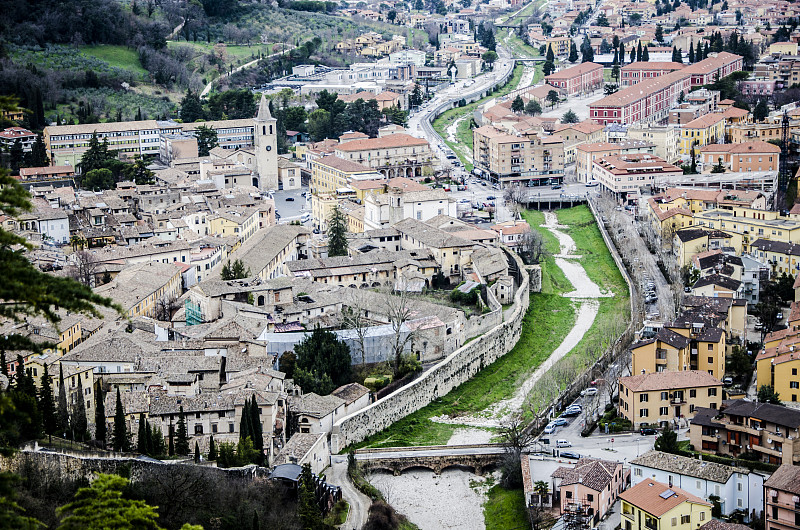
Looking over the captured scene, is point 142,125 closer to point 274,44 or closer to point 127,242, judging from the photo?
point 127,242

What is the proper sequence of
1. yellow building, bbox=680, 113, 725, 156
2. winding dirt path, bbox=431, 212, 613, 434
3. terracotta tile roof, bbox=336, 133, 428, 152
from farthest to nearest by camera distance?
yellow building, bbox=680, 113, 725, 156, terracotta tile roof, bbox=336, 133, 428, 152, winding dirt path, bbox=431, 212, 613, 434

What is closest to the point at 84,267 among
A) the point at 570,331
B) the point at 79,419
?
the point at 79,419

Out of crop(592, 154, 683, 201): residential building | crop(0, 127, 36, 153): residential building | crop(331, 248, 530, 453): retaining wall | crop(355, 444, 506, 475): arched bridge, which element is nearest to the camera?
crop(355, 444, 506, 475): arched bridge

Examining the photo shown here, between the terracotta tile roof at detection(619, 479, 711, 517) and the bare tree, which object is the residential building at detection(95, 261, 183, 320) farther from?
the terracotta tile roof at detection(619, 479, 711, 517)

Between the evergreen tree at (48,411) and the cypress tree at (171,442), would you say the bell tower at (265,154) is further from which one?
the evergreen tree at (48,411)

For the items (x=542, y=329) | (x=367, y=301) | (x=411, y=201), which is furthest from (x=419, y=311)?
(x=411, y=201)

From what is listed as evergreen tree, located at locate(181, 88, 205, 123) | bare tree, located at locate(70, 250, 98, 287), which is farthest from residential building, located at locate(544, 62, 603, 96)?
bare tree, located at locate(70, 250, 98, 287)

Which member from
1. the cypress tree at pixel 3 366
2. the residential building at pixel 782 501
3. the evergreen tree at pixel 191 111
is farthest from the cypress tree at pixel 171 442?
the evergreen tree at pixel 191 111
